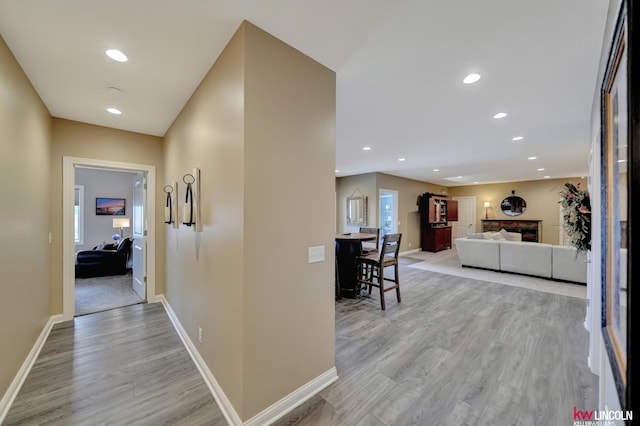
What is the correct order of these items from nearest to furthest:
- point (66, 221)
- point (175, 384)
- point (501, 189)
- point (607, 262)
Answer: point (607, 262), point (175, 384), point (66, 221), point (501, 189)

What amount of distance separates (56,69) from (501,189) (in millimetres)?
11993

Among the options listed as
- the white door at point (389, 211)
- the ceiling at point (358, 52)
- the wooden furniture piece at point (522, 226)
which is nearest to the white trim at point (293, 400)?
the ceiling at point (358, 52)

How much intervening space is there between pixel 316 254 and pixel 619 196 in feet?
5.20

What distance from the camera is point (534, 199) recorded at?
29.5 feet

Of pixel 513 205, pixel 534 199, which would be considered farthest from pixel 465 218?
pixel 534 199

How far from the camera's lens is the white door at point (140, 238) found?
149 inches

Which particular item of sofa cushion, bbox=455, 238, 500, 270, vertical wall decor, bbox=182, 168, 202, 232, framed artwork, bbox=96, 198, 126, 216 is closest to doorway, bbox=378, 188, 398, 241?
sofa cushion, bbox=455, 238, 500, 270

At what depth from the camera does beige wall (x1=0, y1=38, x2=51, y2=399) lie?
1811mm

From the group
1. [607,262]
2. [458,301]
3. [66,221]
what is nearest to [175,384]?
[66,221]

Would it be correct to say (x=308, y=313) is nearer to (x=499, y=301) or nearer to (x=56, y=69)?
(x=56, y=69)

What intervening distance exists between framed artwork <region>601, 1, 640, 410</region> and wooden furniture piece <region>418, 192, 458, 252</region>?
7.69 meters

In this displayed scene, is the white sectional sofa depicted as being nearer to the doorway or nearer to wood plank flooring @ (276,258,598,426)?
wood plank flooring @ (276,258,598,426)

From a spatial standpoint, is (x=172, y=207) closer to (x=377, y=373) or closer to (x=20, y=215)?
(x=20, y=215)

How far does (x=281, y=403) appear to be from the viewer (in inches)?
68.3
